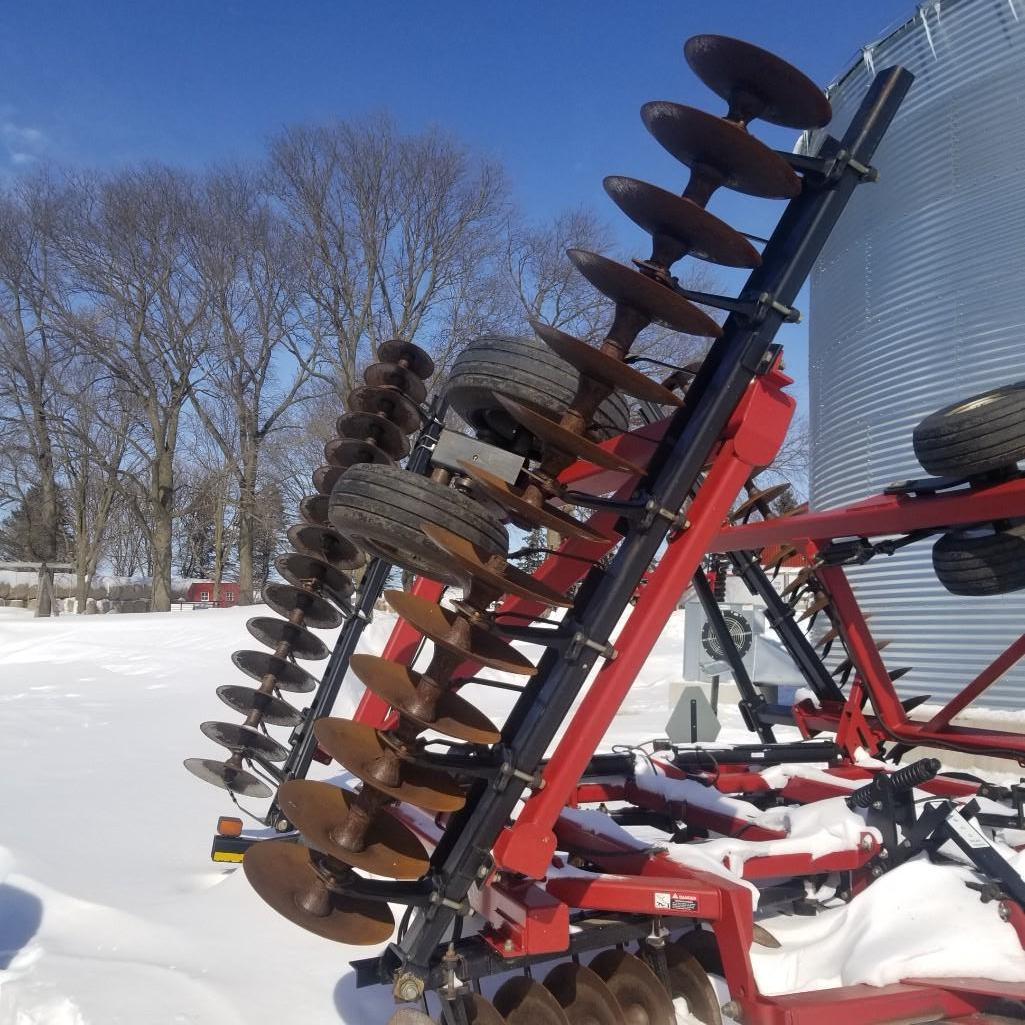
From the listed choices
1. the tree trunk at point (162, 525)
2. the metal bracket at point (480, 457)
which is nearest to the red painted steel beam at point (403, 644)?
the metal bracket at point (480, 457)

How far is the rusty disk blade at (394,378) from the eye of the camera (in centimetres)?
464

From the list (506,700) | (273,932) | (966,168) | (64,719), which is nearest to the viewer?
(273,932)

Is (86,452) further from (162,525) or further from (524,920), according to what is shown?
(524,920)

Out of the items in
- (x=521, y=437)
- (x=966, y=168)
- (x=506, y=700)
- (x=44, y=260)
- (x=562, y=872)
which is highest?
(x=44, y=260)

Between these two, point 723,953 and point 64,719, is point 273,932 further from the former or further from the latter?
point 64,719

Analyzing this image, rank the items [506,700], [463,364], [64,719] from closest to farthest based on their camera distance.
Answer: [463,364] → [64,719] → [506,700]

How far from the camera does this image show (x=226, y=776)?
4578 mm

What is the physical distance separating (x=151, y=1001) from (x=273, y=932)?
88 centimetres

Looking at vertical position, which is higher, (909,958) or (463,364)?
(463,364)

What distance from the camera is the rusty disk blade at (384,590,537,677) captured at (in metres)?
2.67

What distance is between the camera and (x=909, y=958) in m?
3.30

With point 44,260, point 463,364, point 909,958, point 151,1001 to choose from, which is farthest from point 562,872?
point 44,260

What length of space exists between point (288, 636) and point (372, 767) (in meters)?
2.29

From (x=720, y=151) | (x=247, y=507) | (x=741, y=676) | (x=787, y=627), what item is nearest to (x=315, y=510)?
(x=720, y=151)
